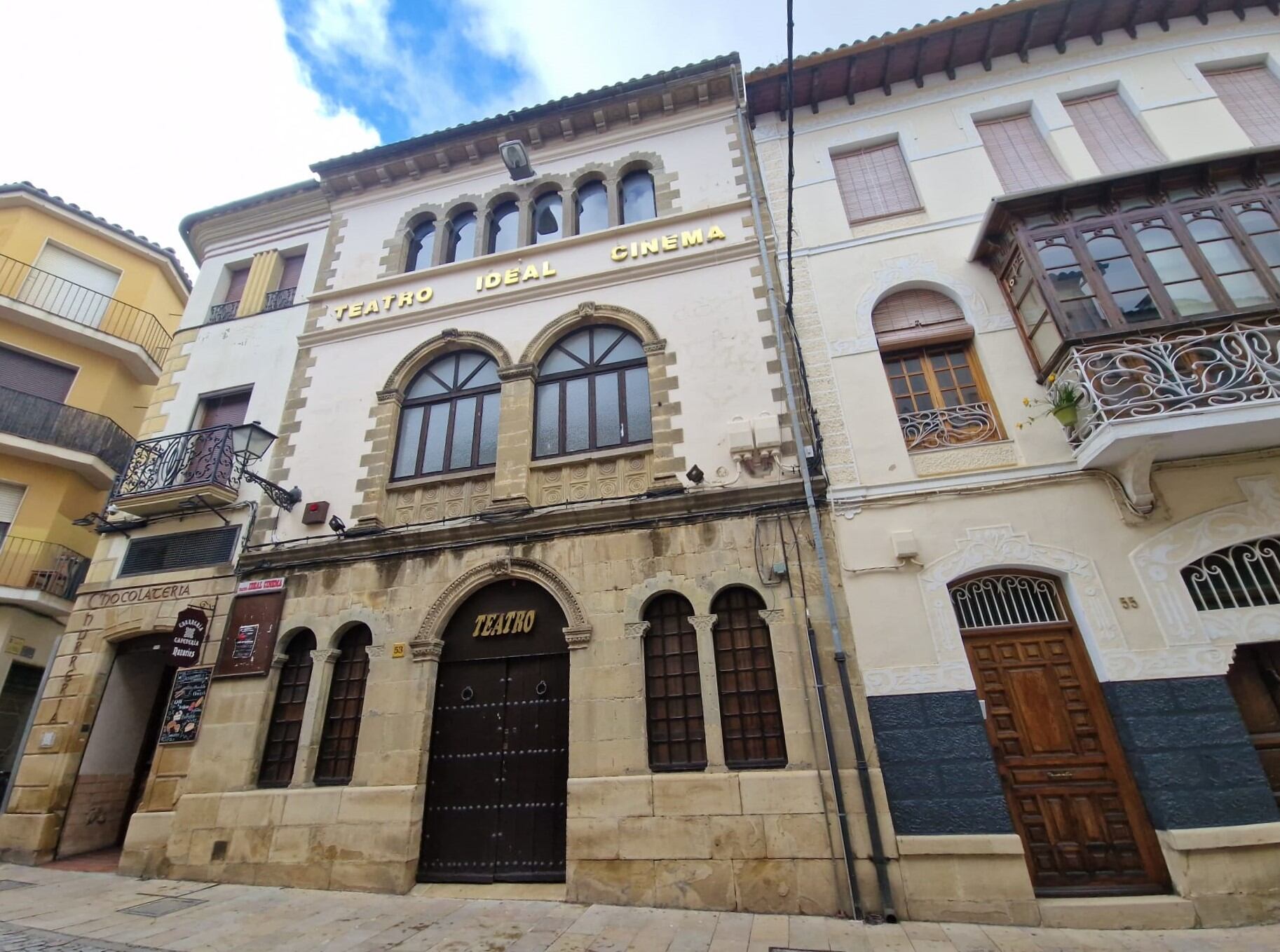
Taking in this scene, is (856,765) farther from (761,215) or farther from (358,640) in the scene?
(761,215)

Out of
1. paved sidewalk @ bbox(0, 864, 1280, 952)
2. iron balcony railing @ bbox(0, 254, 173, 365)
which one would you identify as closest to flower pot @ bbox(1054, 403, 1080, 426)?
paved sidewalk @ bbox(0, 864, 1280, 952)

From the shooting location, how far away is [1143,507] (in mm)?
6480

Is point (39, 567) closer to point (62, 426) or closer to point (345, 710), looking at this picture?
point (62, 426)

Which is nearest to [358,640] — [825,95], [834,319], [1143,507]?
[834,319]

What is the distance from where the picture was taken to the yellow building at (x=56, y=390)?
11688mm

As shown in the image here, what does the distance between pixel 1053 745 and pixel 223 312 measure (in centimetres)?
1611

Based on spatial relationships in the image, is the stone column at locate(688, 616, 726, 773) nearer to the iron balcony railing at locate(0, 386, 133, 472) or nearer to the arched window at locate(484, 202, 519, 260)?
the arched window at locate(484, 202, 519, 260)

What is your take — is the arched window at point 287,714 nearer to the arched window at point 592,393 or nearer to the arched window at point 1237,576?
the arched window at point 592,393

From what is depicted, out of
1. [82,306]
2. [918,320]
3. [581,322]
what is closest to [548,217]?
[581,322]

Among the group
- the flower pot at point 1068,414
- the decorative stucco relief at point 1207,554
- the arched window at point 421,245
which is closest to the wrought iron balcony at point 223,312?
the arched window at point 421,245

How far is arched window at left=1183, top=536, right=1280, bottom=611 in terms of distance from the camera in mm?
6242

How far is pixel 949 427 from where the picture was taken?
7.61 meters

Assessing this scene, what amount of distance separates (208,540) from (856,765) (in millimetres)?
10431

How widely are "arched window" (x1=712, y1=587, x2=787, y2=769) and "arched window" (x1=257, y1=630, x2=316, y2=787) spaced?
6005 millimetres
